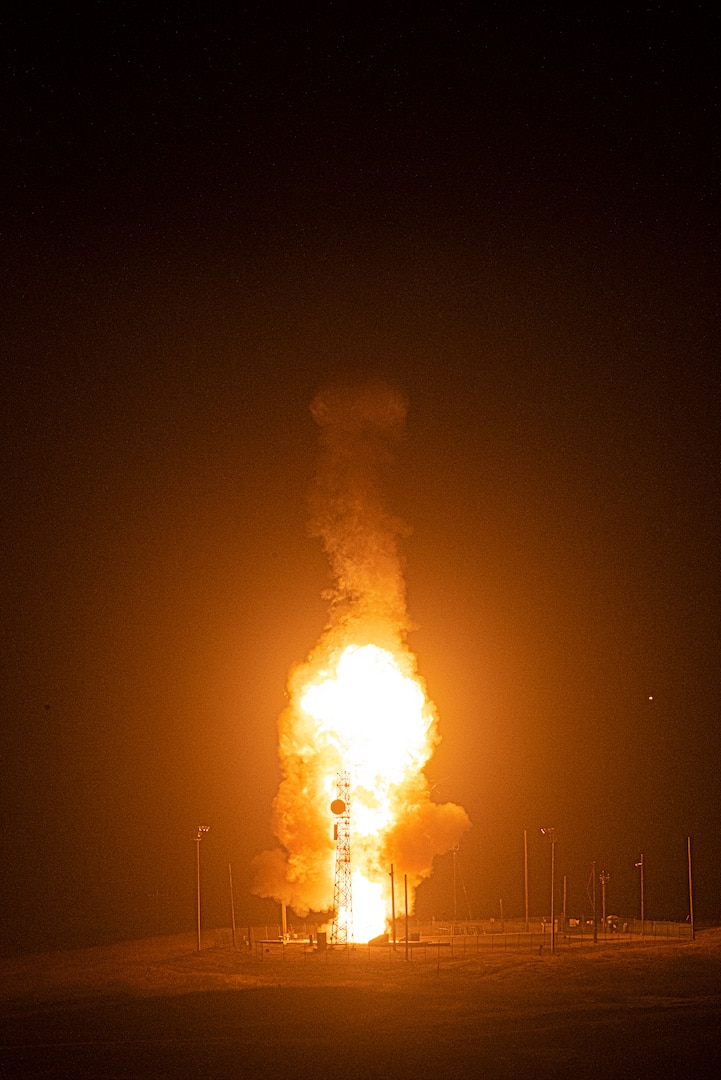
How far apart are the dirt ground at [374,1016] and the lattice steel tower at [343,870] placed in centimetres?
382

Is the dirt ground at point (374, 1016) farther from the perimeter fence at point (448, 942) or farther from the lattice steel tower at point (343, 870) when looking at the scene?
the lattice steel tower at point (343, 870)

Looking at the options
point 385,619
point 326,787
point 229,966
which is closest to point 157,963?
point 229,966

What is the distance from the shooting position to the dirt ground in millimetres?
40000

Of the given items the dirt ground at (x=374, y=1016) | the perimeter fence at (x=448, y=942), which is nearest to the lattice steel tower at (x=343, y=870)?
the perimeter fence at (x=448, y=942)

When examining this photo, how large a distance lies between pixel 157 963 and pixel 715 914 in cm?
4216

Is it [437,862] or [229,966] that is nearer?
[229,966]

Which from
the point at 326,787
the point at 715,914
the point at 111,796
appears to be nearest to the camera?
the point at 326,787

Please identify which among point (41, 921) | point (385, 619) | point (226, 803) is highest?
point (385, 619)

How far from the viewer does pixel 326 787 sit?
226 feet

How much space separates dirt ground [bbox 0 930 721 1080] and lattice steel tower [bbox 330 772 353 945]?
3.82 m

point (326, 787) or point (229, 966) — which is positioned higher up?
point (326, 787)

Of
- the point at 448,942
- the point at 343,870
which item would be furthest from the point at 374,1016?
the point at 448,942

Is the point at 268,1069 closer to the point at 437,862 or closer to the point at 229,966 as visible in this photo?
the point at 229,966

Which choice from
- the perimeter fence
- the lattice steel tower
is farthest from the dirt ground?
the lattice steel tower
